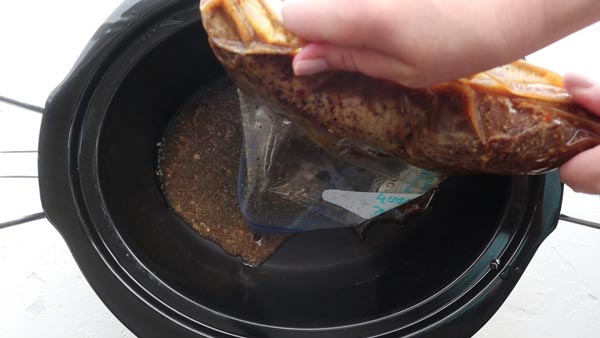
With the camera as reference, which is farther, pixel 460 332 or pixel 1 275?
pixel 1 275

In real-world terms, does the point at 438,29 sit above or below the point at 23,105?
above

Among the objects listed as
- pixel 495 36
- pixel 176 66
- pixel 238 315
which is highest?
pixel 495 36

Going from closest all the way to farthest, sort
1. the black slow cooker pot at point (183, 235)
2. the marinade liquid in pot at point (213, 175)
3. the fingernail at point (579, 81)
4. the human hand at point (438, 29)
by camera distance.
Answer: the human hand at point (438, 29), the fingernail at point (579, 81), the black slow cooker pot at point (183, 235), the marinade liquid in pot at point (213, 175)

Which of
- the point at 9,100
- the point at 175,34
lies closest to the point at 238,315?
the point at 175,34

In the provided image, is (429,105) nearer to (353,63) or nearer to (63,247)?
(353,63)

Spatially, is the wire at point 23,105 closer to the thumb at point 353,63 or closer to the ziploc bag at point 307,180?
the ziploc bag at point 307,180

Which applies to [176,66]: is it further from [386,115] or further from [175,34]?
[386,115]

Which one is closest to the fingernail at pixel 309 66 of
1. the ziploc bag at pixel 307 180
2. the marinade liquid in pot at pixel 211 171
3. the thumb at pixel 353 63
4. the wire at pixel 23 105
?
the thumb at pixel 353 63

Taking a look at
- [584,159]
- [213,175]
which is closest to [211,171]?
[213,175]
